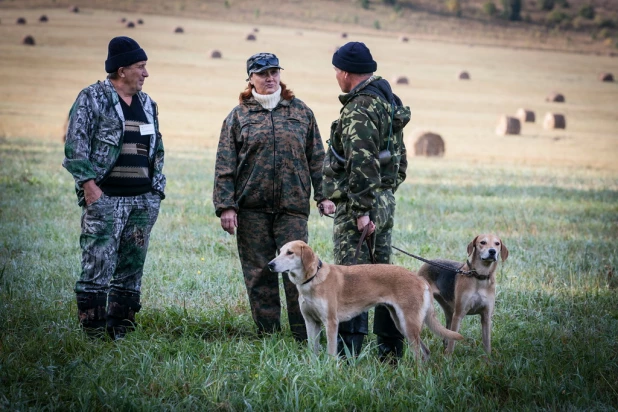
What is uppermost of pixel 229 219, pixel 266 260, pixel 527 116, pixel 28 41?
pixel 28 41

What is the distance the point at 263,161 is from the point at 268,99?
1.68 feet

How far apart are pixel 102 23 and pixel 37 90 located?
9.55 m

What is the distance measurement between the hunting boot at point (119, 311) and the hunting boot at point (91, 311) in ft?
0.57

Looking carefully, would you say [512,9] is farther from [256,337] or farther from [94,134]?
[94,134]

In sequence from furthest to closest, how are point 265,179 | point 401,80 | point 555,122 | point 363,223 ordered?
point 401,80 < point 555,122 < point 265,179 < point 363,223

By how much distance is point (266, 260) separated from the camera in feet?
23.6

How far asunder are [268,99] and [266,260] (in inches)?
53.1

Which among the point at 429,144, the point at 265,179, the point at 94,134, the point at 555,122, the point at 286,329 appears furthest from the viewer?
the point at 555,122

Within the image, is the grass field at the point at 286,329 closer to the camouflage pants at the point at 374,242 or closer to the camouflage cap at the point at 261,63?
the camouflage pants at the point at 374,242

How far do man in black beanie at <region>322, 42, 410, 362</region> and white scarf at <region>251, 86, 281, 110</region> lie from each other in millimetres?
686

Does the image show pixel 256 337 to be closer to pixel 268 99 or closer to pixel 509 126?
pixel 268 99

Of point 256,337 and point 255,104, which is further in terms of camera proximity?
point 256,337

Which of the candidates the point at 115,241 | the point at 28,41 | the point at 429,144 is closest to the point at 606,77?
the point at 429,144

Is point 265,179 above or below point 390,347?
above
